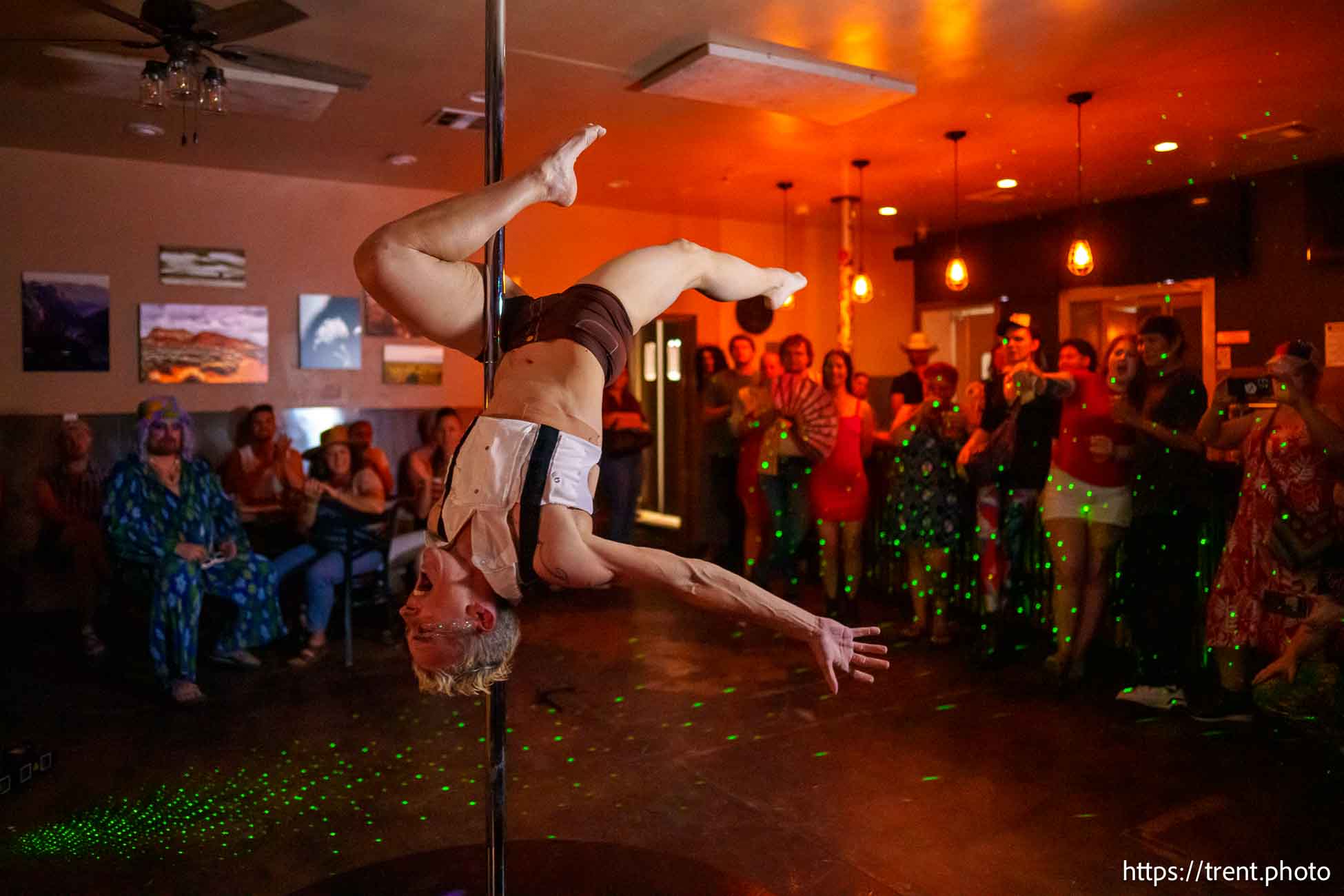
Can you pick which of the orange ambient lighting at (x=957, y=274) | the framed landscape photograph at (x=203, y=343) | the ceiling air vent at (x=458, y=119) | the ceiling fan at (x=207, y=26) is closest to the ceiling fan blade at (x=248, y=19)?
the ceiling fan at (x=207, y=26)

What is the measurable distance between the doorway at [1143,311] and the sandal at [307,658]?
5509mm

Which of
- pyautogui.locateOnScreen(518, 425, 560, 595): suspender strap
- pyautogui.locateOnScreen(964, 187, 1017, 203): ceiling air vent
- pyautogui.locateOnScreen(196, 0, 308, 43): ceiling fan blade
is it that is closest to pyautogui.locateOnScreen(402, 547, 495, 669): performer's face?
pyautogui.locateOnScreen(518, 425, 560, 595): suspender strap

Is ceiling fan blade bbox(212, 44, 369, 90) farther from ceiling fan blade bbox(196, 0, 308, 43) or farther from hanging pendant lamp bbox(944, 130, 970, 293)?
hanging pendant lamp bbox(944, 130, 970, 293)

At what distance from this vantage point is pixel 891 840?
2.64 meters

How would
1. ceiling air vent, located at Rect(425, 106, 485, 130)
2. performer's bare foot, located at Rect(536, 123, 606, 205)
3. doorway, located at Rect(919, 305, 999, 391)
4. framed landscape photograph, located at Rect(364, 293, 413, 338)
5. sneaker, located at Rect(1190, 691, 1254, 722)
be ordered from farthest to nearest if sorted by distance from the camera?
doorway, located at Rect(919, 305, 999, 391), framed landscape photograph, located at Rect(364, 293, 413, 338), ceiling air vent, located at Rect(425, 106, 485, 130), sneaker, located at Rect(1190, 691, 1254, 722), performer's bare foot, located at Rect(536, 123, 606, 205)

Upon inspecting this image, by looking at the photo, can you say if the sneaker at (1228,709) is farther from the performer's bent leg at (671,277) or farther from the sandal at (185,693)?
the sandal at (185,693)

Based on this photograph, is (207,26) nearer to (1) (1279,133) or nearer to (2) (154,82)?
(2) (154,82)

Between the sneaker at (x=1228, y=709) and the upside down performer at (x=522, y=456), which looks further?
the sneaker at (x=1228, y=709)

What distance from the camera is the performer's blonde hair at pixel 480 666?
5.73ft

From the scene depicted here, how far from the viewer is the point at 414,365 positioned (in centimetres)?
681

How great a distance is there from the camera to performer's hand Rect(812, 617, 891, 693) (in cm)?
152

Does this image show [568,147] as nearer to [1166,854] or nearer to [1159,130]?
[1166,854]

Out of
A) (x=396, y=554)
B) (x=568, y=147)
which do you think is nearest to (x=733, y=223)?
(x=396, y=554)

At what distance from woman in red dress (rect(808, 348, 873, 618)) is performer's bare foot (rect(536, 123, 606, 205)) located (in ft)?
11.1
